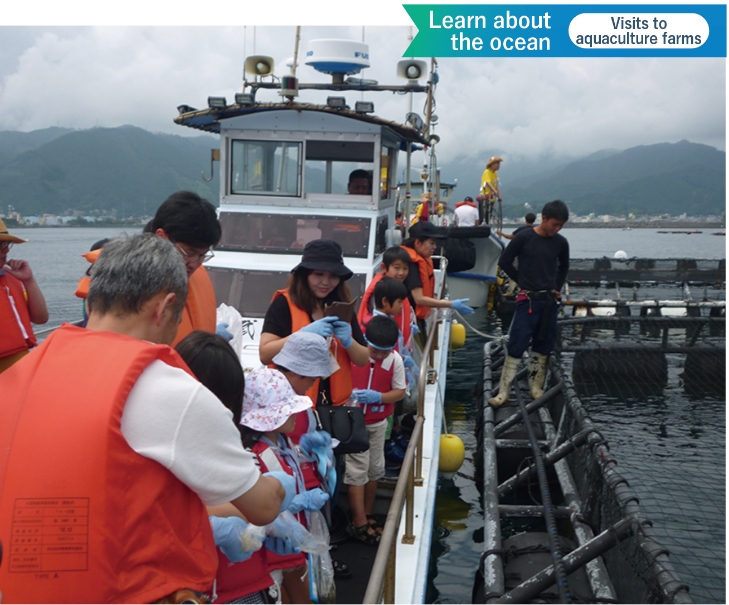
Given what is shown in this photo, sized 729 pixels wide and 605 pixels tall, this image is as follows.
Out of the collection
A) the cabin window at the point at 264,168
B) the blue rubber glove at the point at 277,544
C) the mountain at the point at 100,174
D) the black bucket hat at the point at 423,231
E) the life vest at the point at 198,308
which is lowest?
the blue rubber glove at the point at 277,544

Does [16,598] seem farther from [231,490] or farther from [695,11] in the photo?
[695,11]

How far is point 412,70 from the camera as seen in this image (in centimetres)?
1030

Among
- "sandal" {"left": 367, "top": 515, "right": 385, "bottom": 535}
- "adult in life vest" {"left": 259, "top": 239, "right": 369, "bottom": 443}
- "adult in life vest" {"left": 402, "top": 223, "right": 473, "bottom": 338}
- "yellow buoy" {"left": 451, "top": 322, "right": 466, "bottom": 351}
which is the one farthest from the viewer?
"yellow buoy" {"left": 451, "top": 322, "right": 466, "bottom": 351}

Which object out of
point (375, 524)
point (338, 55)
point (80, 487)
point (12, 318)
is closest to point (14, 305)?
point (12, 318)

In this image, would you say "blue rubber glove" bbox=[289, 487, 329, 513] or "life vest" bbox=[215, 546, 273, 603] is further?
"blue rubber glove" bbox=[289, 487, 329, 513]

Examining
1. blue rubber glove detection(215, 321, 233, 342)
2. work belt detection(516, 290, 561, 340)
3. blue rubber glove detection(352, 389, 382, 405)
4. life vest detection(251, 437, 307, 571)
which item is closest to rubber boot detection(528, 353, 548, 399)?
work belt detection(516, 290, 561, 340)

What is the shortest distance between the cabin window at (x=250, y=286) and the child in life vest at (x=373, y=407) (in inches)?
91.3

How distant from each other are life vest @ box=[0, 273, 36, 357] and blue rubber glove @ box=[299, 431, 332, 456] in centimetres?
274

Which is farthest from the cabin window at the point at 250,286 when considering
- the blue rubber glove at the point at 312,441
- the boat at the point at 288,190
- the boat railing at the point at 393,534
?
the blue rubber glove at the point at 312,441

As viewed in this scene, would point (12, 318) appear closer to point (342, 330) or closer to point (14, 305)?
point (14, 305)

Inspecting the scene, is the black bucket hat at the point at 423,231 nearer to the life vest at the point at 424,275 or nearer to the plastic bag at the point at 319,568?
the life vest at the point at 424,275

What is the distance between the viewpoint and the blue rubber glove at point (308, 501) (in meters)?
2.59

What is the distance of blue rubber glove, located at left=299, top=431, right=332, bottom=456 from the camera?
2957 mm

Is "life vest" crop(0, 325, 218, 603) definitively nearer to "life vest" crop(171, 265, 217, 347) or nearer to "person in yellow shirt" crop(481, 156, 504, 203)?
"life vest" crop(171, 265, 217, 347)
